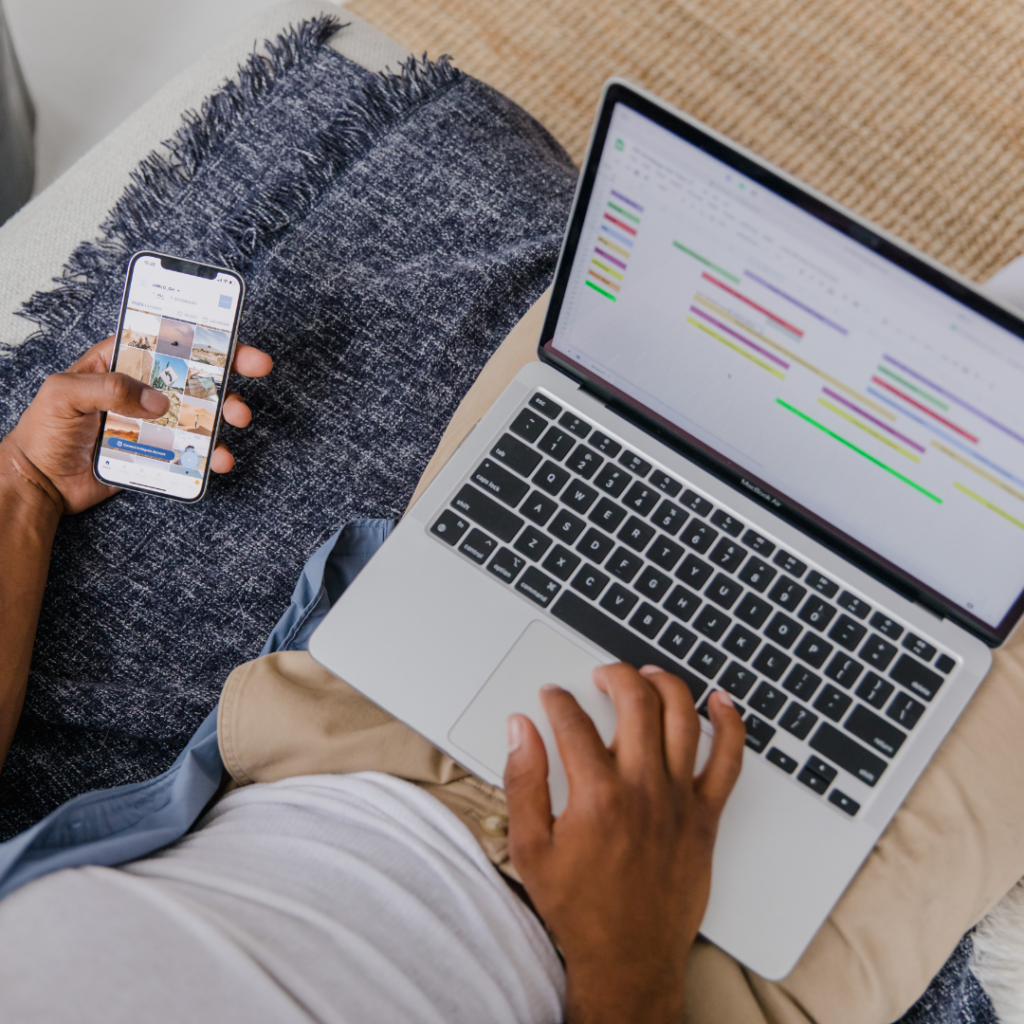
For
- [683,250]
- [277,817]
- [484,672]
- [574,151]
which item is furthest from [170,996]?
[574,151]

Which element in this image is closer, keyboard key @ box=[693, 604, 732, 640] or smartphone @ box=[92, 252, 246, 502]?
keyboard key @ box=[693, 604, 732, 640]

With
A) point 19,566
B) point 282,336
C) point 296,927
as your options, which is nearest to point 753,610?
point 296,927

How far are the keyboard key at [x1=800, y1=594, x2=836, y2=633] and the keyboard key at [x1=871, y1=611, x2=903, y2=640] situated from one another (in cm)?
3

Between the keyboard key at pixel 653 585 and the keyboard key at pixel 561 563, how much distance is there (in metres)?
0.05

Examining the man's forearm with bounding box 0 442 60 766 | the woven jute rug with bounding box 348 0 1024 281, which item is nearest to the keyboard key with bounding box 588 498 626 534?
the man's forearm with bounding box 0 442 60 766

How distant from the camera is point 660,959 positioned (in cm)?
58

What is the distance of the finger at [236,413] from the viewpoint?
0.79 metres

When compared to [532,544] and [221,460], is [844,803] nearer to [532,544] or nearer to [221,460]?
[532,544]

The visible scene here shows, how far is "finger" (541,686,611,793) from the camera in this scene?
1.94 feet

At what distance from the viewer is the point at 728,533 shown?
0.69 m

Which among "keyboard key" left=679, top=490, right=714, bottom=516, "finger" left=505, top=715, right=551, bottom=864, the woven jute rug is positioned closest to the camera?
"finger" left=505, top=715, right=551, bottom=864

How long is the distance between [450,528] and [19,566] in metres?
0.39

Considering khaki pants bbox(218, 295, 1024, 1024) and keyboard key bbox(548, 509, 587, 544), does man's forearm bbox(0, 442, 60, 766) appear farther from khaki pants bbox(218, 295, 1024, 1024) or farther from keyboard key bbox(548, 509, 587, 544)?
keyboard key bbox(548, 509, 587, 544)

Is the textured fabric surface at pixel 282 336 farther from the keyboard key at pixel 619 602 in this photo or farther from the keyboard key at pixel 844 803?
the keyboard key at pixel 844 803
